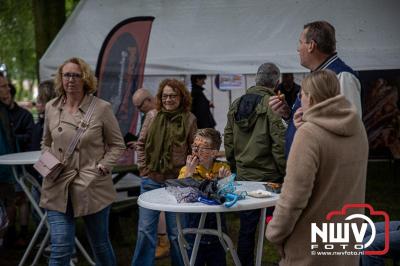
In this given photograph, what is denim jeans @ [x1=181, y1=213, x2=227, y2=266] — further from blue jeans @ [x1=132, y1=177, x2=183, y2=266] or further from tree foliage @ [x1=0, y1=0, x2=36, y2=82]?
tree foliage @ [x1=0, y1=0, x2=36, y2=82]

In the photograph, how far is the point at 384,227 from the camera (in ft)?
12.2

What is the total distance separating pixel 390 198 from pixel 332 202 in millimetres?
6468

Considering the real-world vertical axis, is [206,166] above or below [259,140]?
below

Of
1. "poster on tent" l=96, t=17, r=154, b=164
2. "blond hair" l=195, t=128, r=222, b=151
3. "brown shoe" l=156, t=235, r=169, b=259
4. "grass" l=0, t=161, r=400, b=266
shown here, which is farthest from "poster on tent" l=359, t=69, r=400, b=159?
"blond hair" l=195, t=128, r=222, b=151

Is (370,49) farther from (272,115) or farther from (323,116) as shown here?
→ (323,116)

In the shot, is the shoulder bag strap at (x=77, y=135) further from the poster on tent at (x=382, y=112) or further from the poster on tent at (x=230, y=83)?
the poster on tent at (x=382, y=112)

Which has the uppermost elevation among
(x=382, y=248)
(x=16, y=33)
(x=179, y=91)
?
(x=16, y=33)

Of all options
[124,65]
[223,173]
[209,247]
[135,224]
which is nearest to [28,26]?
[124,65]

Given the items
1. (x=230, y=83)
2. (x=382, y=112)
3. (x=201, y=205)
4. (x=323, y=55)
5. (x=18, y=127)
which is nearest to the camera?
(x=201, y=205)

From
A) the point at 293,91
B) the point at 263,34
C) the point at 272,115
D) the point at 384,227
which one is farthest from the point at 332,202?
the point at 293,91

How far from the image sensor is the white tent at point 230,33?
19.2 ft

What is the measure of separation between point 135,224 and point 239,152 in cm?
296

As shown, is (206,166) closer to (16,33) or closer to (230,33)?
(230,33)

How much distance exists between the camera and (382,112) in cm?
1091
